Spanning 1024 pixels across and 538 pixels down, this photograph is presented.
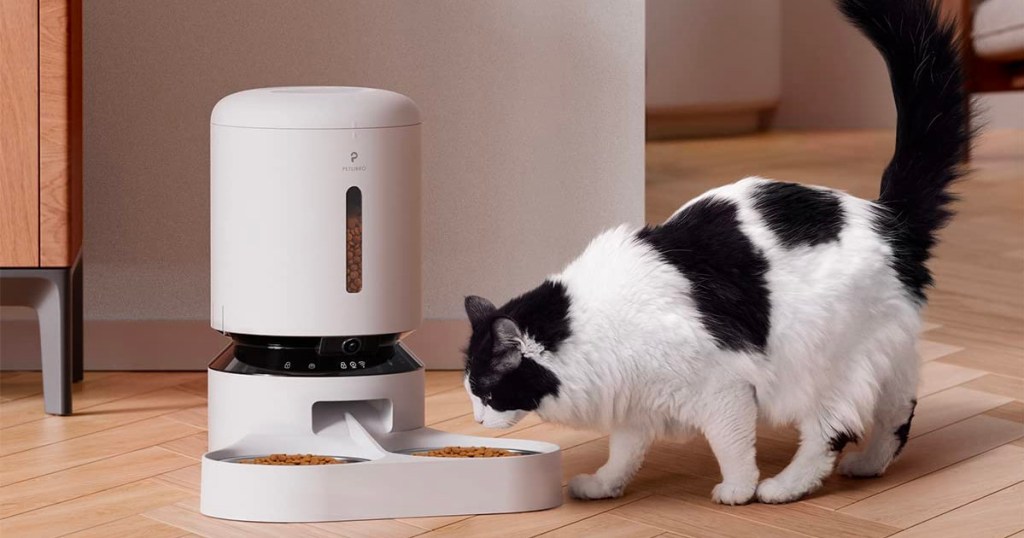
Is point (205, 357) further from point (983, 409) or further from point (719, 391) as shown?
point (983, 409)

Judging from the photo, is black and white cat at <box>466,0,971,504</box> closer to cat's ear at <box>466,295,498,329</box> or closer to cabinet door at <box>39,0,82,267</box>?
cat's ear at <box>466,295,498,329</box>

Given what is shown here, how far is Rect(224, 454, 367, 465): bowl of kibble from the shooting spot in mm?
1449

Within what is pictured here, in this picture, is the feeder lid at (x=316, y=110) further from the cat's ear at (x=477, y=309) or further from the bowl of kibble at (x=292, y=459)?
the bowl of kibble at (x=292, y=459)

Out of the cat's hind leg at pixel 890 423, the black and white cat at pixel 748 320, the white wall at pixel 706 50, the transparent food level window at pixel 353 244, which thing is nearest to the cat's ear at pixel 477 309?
the black and white cat at pixel 748 320

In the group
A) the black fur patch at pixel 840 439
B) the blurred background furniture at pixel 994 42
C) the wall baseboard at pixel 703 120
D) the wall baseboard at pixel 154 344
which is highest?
the blurred background furniture at pixel 994 42

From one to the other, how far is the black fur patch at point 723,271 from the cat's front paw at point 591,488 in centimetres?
23

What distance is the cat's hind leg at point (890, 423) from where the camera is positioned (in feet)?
5.09

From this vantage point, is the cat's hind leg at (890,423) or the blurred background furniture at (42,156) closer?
the cat's hind leg at (890,423)

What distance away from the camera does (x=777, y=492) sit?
1.50m

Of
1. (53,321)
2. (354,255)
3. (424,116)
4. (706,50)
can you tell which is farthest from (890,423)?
(706,50)

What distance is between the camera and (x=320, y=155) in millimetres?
1479

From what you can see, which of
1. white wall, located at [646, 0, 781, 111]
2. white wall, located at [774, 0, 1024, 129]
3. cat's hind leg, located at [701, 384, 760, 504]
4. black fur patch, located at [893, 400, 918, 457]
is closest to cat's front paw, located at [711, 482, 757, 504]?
cat's hind leg, located at [701, 384, 760, 504]

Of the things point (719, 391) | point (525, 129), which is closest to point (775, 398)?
point (719, 391)

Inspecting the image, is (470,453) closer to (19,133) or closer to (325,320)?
(325,320)
